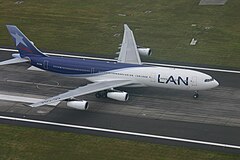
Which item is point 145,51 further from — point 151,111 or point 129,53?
point 151,111

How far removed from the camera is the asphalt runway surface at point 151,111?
61188 millimetres

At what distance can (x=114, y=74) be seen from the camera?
69250 millimetres

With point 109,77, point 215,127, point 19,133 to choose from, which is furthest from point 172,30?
point 19,133

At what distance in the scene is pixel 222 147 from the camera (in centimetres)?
5781

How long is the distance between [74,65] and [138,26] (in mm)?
25025

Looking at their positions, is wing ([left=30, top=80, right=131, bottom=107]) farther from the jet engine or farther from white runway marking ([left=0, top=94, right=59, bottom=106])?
the jet engine

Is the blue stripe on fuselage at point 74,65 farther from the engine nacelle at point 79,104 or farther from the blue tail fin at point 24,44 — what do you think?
the engine nacelle at point 79,104

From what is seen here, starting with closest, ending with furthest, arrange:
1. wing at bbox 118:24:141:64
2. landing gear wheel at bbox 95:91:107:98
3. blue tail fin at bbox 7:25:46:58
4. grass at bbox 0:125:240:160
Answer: grass at bbox 0:125:240:160 < landing gear wheel at bbox 95:91:107:98 < blue tail fin at bbox 7:25:46:58 < wing at bbox 118:24:141:64

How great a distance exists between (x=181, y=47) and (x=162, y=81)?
59.7ft

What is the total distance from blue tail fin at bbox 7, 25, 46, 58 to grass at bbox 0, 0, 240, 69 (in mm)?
12292

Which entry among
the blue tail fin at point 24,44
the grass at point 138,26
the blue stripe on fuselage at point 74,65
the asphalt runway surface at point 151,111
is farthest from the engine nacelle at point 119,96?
the grass at point 138,26

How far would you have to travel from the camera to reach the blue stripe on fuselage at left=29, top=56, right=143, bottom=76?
6981 cm

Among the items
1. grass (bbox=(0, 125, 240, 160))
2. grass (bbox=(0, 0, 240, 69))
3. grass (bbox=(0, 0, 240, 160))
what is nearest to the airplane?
grass (bbox=(0, 125, 240, 160))

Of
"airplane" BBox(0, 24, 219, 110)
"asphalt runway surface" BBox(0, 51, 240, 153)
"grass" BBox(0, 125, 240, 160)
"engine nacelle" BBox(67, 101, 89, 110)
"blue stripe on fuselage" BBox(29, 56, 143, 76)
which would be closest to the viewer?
"grass" BBox(0, 125, 240, 160)
